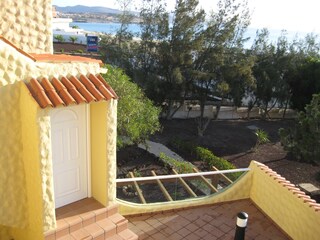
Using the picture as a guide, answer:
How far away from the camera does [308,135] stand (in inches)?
432

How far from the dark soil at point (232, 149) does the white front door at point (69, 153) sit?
876 centimetres

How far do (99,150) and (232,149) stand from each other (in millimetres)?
14758

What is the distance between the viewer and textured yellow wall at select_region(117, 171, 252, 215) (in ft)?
22.6

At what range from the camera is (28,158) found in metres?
4.94

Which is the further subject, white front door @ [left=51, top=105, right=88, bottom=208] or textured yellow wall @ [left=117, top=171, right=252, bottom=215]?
textured yellow wall @ [left=117, top=171, right=252, bottom=215]

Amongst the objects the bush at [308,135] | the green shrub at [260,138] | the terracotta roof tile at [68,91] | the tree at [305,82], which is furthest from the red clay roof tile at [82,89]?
the tree at [305,82]

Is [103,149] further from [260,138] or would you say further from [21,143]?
[260,138]

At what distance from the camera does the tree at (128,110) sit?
12.4 m

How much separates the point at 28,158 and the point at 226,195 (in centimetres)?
491

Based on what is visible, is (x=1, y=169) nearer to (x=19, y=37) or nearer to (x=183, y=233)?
(x=19, y=37)

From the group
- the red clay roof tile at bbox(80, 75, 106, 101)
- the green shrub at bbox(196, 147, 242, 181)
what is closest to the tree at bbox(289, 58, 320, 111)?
the green shrub at bbox(196, 147, 242, 181)

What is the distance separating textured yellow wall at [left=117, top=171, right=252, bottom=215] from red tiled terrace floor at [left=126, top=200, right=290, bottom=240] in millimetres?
116

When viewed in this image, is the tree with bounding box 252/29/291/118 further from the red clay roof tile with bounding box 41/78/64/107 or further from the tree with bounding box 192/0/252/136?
the red clay roof tile with bounding box 41/78/64/107

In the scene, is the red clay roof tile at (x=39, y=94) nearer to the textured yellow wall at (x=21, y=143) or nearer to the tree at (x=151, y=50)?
the textured yellow wall at (x=21, y=143)
